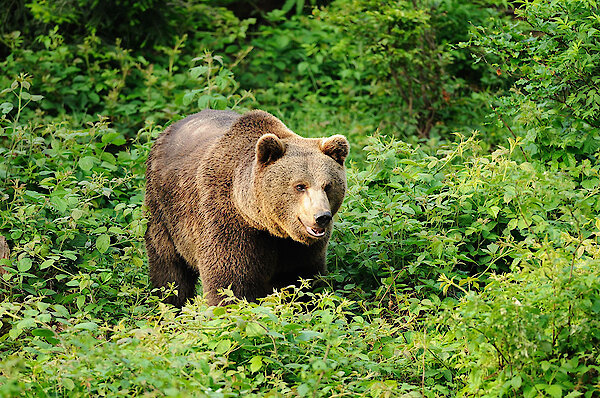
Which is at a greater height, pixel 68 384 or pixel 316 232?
pixel 316 232

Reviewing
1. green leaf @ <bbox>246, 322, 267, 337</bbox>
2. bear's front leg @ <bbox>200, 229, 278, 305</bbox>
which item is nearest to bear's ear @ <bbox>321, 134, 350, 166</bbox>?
bear's front leg @ <bbox>200, 229, 278, 305</bbox>

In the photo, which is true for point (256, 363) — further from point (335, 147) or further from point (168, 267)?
point (168, 267)

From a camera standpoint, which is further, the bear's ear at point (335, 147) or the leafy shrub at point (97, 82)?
the leafy shrub at point (97, 82)

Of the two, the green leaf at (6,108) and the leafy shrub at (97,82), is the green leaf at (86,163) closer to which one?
the green leaf at (6,108)

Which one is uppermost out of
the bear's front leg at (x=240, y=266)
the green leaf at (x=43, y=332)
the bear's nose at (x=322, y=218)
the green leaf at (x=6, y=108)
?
the green leaf at (x=6, y=108)

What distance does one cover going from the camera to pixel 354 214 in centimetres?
675

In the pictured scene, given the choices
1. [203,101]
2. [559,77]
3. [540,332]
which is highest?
[559,77]

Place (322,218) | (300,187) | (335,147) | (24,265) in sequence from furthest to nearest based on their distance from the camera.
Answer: (335,147) → (24,265) → (300,187) → (322,218)

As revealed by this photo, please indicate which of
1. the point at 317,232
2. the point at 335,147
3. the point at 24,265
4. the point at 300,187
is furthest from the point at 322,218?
the point at 24,265

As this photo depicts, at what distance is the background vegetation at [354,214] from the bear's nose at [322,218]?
57 cm

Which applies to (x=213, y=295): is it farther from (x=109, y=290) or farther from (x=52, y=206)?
(x=52, y=206)

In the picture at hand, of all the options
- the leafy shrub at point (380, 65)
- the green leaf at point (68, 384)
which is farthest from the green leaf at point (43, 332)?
the leafy shrub at point (380, 65)

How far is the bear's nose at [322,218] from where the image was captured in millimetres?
5379

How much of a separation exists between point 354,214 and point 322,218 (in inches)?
54.7
